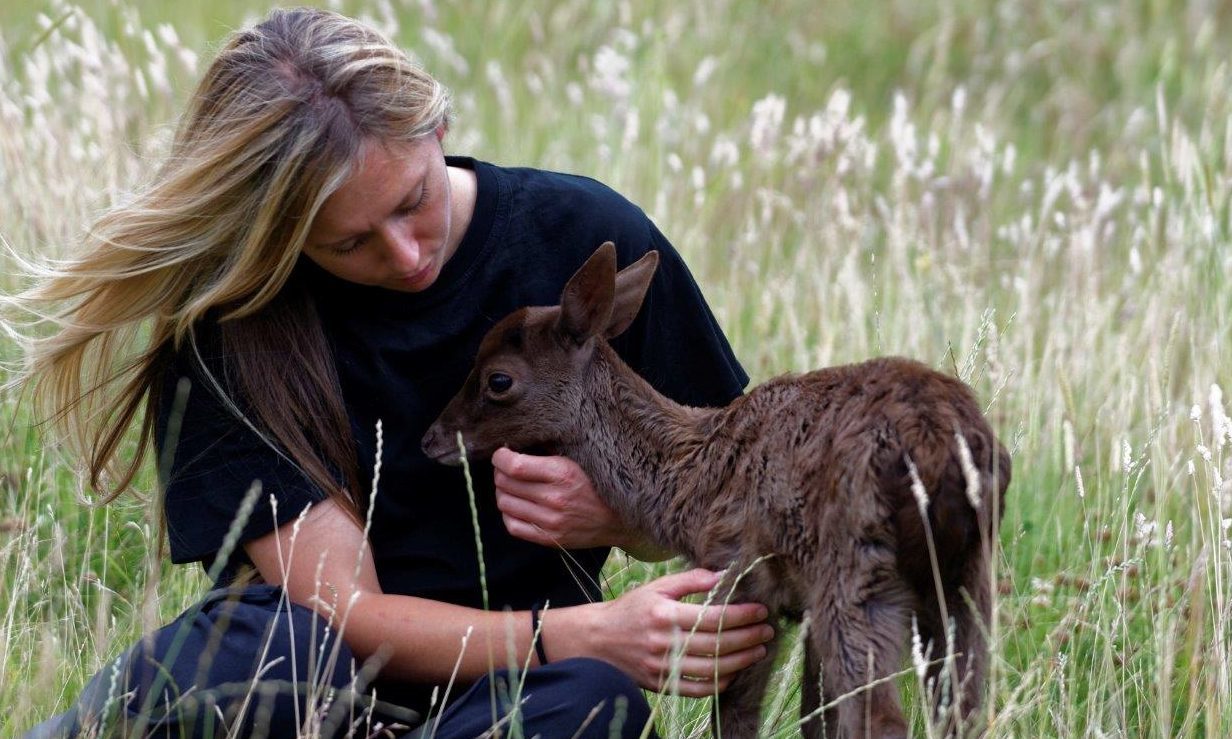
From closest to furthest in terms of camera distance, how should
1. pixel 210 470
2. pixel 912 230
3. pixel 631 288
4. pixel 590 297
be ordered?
pixel 210 470
pixel 590 297
pixel 631 288
pixel 912 230

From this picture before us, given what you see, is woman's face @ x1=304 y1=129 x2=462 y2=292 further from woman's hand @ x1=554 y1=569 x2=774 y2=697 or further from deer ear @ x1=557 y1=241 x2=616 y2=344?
woman's hand @ x1=554 y1=569 x2=774 y2=697

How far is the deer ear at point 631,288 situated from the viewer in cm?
443

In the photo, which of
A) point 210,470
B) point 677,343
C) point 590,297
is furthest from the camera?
point 677,343

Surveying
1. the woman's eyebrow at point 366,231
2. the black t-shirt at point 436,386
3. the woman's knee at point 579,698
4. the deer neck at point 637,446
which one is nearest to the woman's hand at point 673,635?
the woman's knee at point 579,698

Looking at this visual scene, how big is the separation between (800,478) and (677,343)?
1099 millimetres

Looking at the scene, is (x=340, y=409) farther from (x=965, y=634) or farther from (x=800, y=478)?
(x=965, y=634)

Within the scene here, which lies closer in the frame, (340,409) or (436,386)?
(340,409)

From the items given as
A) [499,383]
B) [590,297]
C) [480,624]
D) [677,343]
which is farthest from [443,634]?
[677,343]

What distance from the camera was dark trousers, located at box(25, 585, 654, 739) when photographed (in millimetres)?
3699

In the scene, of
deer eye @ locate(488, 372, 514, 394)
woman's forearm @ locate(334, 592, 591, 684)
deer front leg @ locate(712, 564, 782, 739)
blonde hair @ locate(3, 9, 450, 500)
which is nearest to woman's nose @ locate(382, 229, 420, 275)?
blonde hair @ locate(3, 9, 450, 500)

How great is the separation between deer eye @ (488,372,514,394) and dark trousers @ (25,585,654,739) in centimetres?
81

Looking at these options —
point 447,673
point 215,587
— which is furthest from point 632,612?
point 215,587

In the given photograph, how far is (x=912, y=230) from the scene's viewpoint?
21.9ft

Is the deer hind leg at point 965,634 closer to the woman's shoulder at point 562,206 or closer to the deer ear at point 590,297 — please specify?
the deer ear at point 590,297
